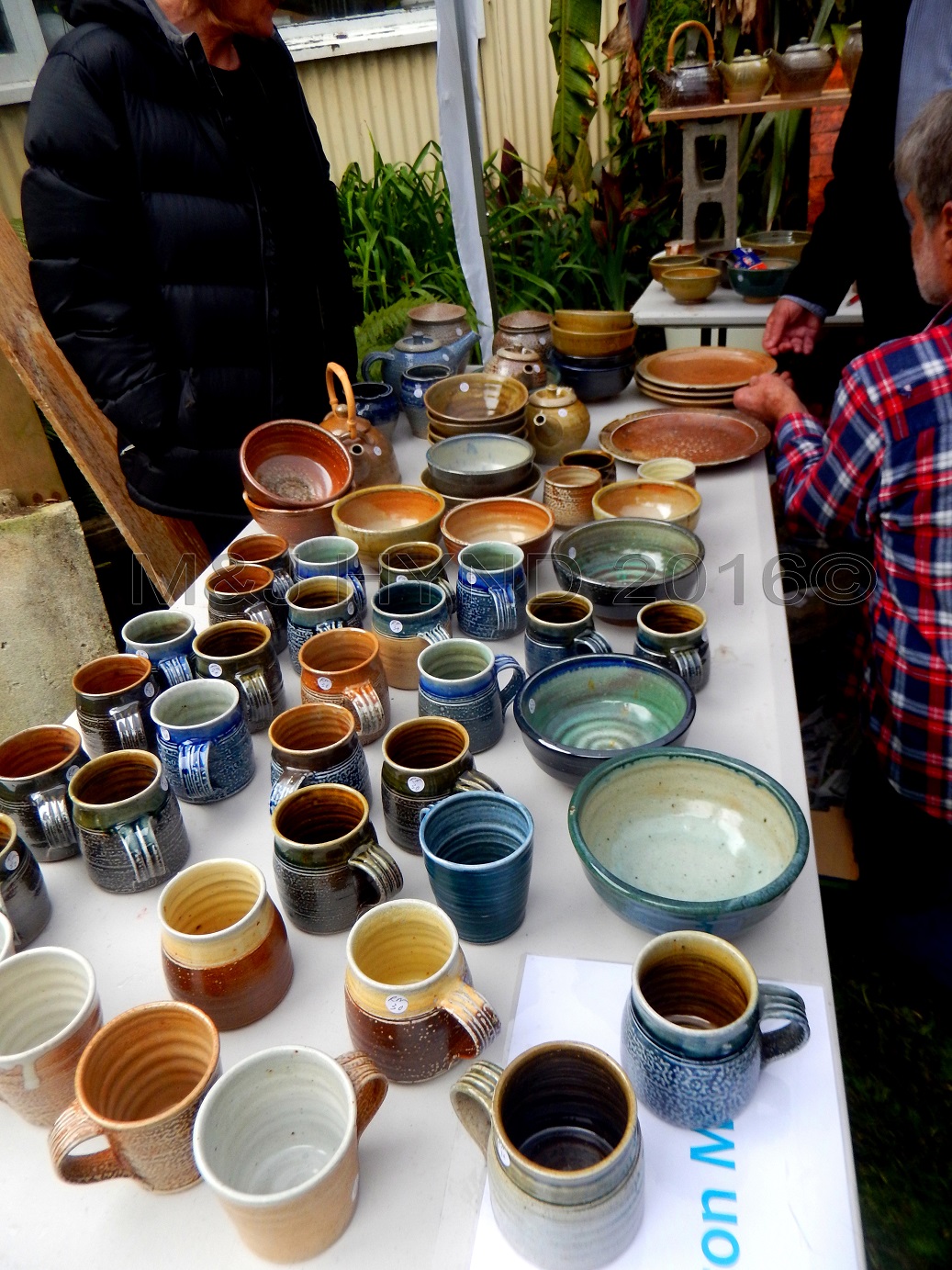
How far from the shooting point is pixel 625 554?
188 cm

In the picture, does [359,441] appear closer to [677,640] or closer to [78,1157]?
[677,640]

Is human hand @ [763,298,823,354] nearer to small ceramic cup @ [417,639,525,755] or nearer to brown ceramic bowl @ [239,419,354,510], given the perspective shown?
brown ceramic bowl @ [239,419,354,510]

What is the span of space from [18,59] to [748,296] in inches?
185

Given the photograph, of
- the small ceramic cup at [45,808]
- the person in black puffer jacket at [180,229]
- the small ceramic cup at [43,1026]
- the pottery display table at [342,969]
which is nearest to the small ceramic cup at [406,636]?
the pottery display table at [342,969]

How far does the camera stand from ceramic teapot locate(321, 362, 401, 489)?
2107 mm


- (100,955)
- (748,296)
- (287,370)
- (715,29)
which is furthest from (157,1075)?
(715,29)

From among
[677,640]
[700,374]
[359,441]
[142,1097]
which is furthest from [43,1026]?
[700,374]

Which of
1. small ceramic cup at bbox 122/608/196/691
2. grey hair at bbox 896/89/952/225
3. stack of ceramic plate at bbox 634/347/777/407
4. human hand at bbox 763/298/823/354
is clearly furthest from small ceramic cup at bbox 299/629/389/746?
human hand at bbox 763/298/823/354

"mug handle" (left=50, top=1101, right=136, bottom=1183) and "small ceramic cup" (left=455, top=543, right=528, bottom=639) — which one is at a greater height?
"mug handle" (left=50, top=1101, right=136, bottom=1183)

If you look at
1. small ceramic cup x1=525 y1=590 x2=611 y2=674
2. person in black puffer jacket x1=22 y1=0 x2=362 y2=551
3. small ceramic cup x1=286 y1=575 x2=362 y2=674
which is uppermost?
person in black puffer jacket x1=22 y1=0 x2=362 y2=551

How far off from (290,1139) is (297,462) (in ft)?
5.17

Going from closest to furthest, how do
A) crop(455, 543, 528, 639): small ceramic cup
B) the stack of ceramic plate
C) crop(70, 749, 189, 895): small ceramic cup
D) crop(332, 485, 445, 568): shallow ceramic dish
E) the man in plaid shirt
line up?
crop(70, 749, 189, 895): small ceramic cup, the man in plaid shirt, crop(455, 543, 528, 639): small ceramic cup, crop(332, 485, 445, 568): shallow ceramic dish, the stack of ceramic plate

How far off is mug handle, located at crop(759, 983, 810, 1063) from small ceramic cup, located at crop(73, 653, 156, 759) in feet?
3.17

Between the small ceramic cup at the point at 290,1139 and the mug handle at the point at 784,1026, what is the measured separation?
1.24 feet
